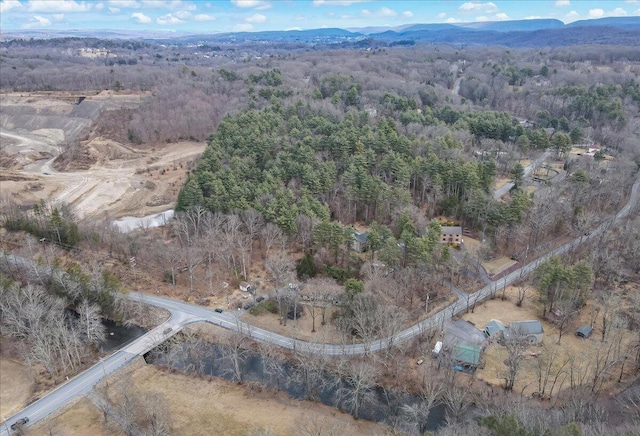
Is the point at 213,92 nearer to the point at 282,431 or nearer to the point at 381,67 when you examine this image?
the point at 381,67

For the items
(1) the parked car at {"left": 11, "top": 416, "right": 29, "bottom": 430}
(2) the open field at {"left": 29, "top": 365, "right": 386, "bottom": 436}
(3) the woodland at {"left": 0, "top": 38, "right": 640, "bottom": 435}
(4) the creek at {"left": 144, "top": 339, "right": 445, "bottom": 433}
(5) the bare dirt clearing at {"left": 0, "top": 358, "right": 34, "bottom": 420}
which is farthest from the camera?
(3) the woodland at {"left": 0, "top": 38, "right": 640, "bottom": 435}

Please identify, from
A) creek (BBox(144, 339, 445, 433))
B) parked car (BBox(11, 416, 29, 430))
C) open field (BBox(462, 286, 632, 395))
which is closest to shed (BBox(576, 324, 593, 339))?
open field (BBox(462, 286, 632, 395))

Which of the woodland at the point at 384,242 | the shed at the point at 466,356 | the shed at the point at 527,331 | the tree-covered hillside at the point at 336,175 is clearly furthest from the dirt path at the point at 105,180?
the shed at the point at 527,331

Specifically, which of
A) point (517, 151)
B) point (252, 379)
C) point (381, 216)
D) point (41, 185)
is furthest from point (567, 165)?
point (41, 185)

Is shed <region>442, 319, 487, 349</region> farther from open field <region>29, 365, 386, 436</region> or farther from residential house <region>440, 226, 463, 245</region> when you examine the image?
residential house <region>440, 226, 463, 245</region>

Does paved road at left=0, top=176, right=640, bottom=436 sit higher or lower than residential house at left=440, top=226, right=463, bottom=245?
lower

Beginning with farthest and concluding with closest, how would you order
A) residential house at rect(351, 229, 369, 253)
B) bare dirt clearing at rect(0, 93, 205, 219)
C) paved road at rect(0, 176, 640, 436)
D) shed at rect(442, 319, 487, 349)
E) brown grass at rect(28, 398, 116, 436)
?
bare dirt clearing at rect(0, 93, 205, 219)
residential house at rect(351, 229, 369, 253)
shed at rect(442, 319, 487, 349)
paved road at rect(0, 176, 640, 436)
brown grass at rect(28, 398, 116, 436)
